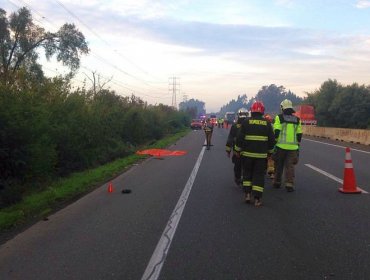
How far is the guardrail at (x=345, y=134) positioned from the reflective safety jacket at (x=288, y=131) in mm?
20006

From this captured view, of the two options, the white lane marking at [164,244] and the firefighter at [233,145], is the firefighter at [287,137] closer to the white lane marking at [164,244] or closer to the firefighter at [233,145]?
the firefighter at [233,145]

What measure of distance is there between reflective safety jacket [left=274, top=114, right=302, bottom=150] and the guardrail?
65.6ft

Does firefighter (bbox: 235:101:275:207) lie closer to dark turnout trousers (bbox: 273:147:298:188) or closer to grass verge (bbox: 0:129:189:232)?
dark turnout trousers (bbox: 273:147:298:188)

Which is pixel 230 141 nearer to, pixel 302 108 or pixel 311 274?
pixel 311 274

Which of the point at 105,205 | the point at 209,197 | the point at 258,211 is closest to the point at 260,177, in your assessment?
the point at 258,211

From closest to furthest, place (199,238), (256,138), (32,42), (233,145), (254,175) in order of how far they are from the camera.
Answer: (199,238) < (254,175) < (256,138) < (233,145) < (32,42)

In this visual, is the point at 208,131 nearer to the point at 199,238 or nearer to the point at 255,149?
the point at 255,149

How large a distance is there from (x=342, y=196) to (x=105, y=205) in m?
4.64

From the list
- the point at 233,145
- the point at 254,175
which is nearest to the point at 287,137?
the point at 233,145

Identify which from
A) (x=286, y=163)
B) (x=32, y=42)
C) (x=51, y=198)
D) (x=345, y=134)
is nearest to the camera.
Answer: (x=51, y=198)

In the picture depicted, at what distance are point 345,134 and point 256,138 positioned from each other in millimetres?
26874

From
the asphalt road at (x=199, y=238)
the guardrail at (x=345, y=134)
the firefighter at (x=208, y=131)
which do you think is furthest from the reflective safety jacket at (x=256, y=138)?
the guardrail at (x=345, y=134)

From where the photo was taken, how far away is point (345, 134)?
114 feet

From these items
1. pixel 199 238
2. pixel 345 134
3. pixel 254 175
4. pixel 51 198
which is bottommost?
pixel 345 134
